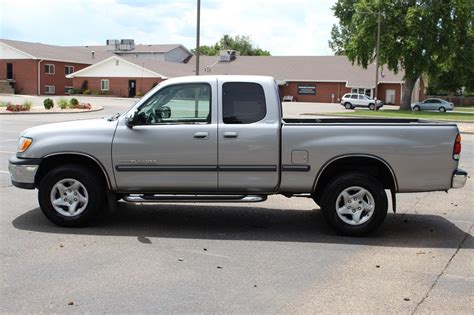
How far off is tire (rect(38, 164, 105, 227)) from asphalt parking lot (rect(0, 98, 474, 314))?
0.17m

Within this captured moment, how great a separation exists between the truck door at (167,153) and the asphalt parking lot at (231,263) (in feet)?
2.05

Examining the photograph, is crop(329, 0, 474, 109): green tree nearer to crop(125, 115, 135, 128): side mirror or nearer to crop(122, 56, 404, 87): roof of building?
crop(122, 56, 404, 87): roof of building

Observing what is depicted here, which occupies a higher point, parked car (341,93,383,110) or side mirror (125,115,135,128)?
parked car (341,93,383,110)

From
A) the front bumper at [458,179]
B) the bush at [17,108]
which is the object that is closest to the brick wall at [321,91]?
the bush at [17,108]

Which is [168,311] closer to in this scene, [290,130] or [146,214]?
[290,130]

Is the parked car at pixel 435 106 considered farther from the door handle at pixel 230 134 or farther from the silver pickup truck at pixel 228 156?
the door handle at pixel 230 134

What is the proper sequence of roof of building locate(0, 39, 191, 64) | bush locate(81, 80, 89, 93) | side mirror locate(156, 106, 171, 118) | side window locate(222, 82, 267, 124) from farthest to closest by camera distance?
bush locate(81, 80, 89, 93), roof of building locate(0, 39, 191, 64), side mirror locate(156, 106, 171, 118), side window locate(222, 82, 267, 124)

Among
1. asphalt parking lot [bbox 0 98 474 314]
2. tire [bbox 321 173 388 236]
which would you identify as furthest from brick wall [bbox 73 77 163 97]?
tire [bbox 321 173 388 236]

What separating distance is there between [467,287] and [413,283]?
→ 1.56 feet

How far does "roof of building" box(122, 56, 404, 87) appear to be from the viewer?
69.5 metres

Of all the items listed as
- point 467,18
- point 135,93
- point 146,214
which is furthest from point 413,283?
point 135,93

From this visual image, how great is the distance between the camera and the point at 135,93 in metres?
67.6

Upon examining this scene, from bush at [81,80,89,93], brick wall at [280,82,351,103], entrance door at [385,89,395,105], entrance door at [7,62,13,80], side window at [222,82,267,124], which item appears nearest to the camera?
side window at [222,82,267,124]

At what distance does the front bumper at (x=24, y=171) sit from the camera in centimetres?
687
